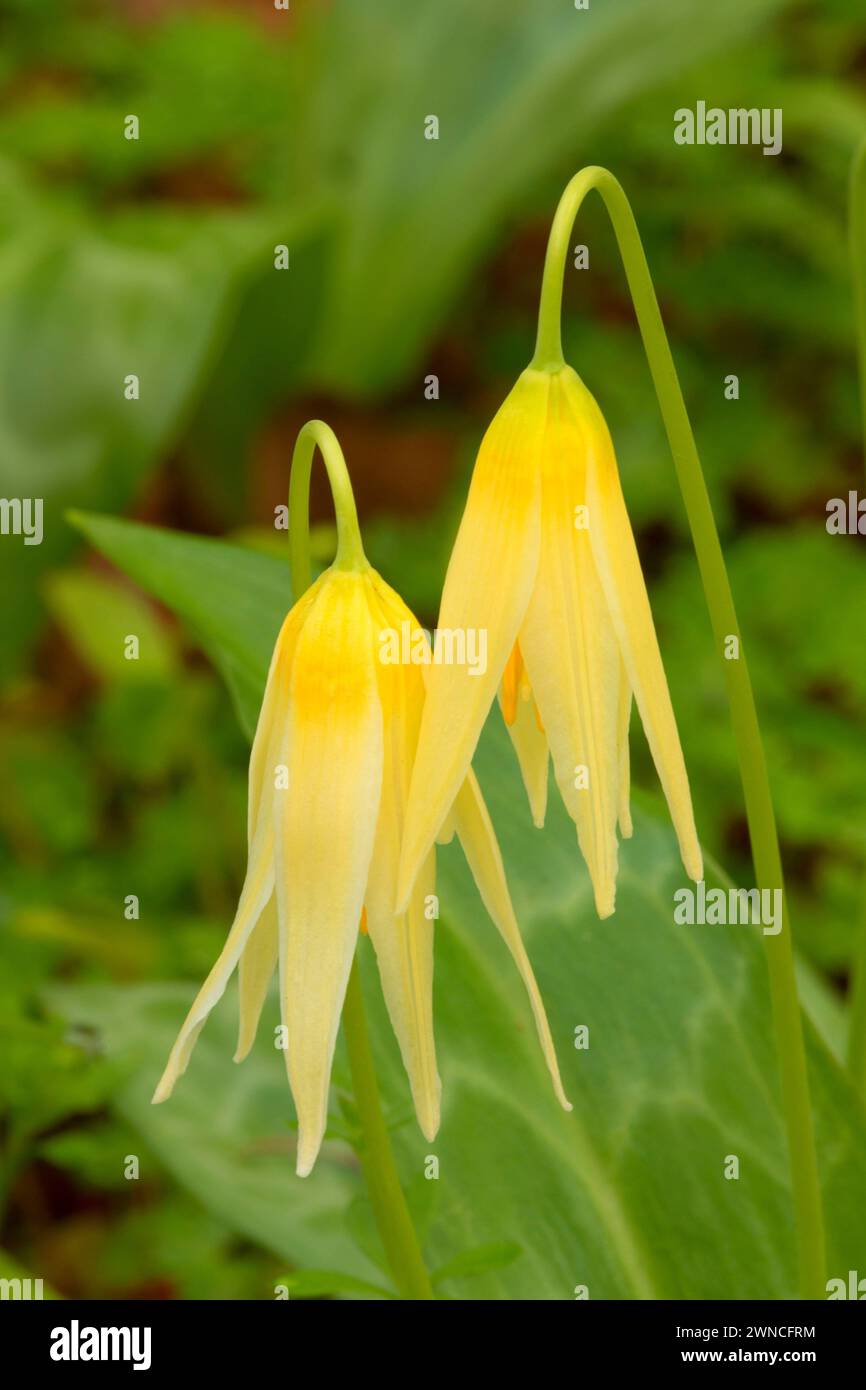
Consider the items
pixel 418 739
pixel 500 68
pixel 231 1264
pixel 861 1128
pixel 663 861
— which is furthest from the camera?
pixel 500 68

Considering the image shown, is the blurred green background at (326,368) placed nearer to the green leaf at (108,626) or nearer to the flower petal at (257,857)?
the green leaf at (108,626)

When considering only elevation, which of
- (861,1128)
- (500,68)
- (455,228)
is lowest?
(861,1128)

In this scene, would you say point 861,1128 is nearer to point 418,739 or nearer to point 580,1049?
point 580,1049

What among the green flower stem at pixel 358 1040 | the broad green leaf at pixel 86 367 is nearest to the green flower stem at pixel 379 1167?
the green flower stem at pixel 358 1040

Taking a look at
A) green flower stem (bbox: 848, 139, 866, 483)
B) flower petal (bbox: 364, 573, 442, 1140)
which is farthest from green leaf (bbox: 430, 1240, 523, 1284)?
green flower stem (bbox: 848, 139, 866, 483)

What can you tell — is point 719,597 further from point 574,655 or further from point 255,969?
point 255,969

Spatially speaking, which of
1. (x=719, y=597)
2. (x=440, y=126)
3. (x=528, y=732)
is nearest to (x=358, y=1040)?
(x=528, y=732)

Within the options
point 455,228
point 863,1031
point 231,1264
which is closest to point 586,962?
point 863,1031
